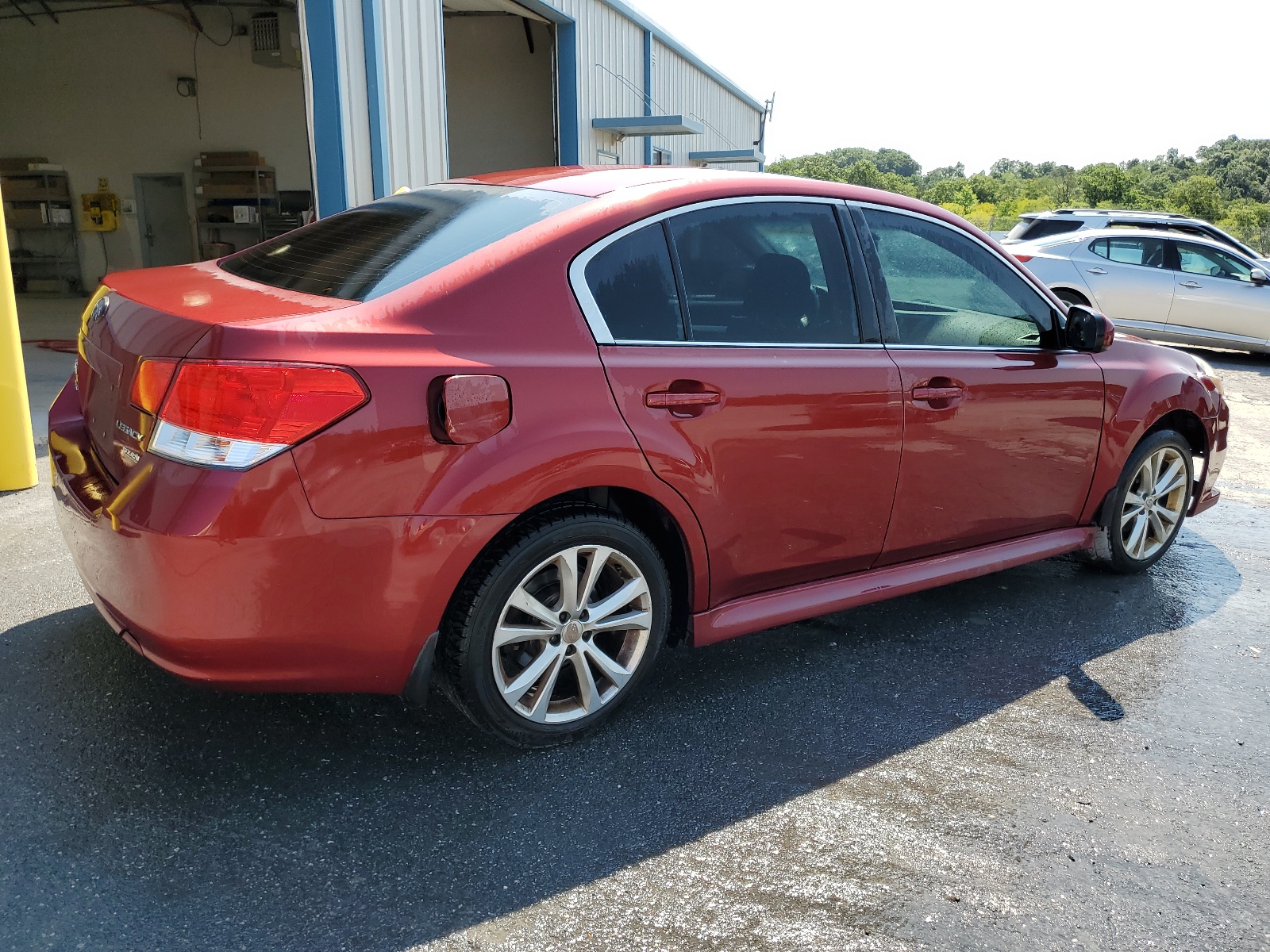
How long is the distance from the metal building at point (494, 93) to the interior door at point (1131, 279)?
567 centimetres

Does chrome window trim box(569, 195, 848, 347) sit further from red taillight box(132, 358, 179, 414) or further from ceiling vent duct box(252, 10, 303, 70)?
ceiling vent duct box(252, 10, 303, 70)

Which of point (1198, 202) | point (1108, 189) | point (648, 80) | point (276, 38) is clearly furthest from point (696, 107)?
point (1108, 189)

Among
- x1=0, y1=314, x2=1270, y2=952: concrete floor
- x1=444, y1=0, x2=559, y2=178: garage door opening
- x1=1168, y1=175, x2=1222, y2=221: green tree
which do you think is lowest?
x1=0, y1=314, x2=1270, y2=952: concrete floor

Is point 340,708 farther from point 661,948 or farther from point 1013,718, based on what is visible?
point 1013,718

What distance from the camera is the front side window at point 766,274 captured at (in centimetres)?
293

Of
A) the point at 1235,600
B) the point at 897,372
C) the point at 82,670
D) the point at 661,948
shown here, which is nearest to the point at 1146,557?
the point at 1235,600

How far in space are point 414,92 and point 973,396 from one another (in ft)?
21.3

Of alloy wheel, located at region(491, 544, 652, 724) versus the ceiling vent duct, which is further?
the ceiling vent duct

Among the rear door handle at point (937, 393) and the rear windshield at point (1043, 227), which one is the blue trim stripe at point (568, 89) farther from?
the rear door handle at point (937, 393)

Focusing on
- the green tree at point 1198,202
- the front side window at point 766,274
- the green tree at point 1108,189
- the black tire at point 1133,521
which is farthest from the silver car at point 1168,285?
the green tree at point 1108,189

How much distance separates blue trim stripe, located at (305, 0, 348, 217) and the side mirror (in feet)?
18.4

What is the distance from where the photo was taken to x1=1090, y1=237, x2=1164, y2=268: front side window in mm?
12312

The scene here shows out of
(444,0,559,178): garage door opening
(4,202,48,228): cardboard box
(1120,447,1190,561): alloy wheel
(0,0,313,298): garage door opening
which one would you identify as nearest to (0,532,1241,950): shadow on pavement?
(1120,447,1190,561): alloy wheel

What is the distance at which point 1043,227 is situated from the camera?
43.5ft
